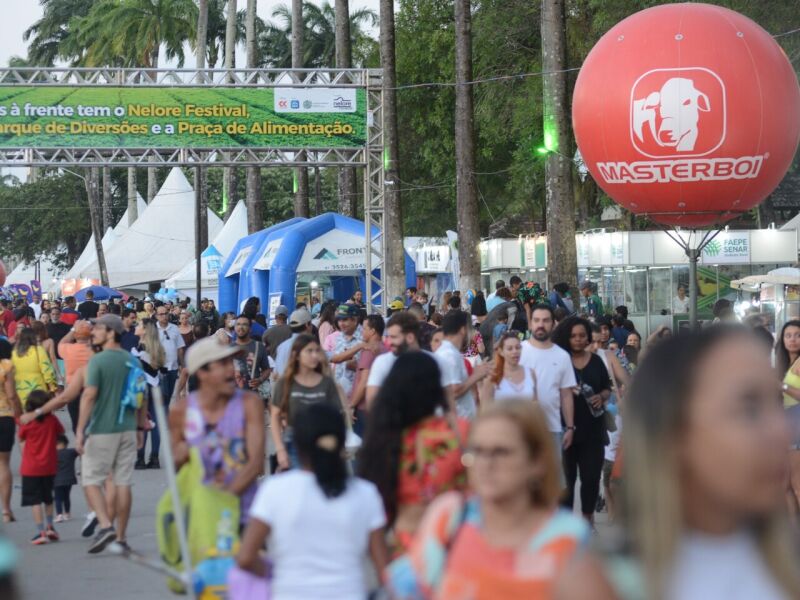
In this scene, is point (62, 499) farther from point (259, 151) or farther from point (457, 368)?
point (259, 151)

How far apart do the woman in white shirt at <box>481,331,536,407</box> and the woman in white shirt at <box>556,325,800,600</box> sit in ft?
25.1

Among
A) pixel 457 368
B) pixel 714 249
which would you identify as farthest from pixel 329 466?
pixel 714 249

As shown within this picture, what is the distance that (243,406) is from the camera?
6527 mm

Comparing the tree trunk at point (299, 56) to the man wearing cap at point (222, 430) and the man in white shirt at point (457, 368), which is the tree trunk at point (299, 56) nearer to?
the man in white shirt at point (457, 368)

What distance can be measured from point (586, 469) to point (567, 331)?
103 cm

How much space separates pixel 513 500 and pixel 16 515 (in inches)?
398

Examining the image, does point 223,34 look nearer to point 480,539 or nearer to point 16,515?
point 16,515

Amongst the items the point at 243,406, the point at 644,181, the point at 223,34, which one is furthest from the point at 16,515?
the point at 223,34

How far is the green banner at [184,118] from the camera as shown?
30.5 meters

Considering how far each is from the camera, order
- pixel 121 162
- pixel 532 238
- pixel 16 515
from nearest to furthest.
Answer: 1. pixel 16 515
2. pixel 121 162
3. pixel 532 238

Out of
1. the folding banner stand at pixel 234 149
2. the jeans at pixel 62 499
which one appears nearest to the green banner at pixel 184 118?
the folding banner stand at pixel 234 149

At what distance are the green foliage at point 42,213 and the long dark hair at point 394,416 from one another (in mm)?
86125

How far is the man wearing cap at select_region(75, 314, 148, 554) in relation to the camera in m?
10.2

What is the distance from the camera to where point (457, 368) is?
976 centimetres
